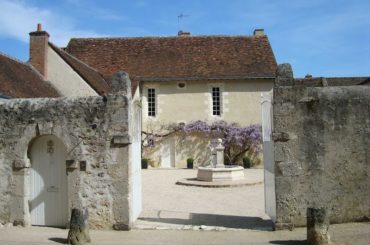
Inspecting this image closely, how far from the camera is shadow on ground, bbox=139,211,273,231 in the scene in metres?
8.88

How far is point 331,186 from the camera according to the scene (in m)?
8.19

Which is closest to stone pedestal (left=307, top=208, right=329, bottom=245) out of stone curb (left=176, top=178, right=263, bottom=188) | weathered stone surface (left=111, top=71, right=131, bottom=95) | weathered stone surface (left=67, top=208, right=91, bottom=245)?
weathered stone surface (left=67, top=208, right=91, bottom=245)

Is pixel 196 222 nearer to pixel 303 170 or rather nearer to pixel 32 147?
pixel 303 170

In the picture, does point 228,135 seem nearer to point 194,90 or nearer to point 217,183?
point 194,90

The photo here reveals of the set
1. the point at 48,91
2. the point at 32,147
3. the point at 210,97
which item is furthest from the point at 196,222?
the point at 210,97

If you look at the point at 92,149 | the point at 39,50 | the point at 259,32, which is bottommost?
the point at 92,149

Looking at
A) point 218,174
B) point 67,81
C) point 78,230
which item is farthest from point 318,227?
point 67,81

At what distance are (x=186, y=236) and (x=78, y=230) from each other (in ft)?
6.55

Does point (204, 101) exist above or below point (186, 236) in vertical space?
above

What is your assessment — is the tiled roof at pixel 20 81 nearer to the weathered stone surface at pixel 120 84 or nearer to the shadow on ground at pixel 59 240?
the weathered stone surface at pixel 120 84

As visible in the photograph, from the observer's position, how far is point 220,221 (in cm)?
951

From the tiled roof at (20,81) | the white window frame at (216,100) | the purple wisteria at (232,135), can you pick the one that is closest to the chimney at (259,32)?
the white window frame at (216,100)

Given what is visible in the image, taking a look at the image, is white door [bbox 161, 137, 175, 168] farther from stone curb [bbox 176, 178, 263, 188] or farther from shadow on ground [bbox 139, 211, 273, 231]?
shadow on ground [bbox 139, 211, 273, 231]

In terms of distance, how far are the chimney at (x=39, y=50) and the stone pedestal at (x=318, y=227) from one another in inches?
614
